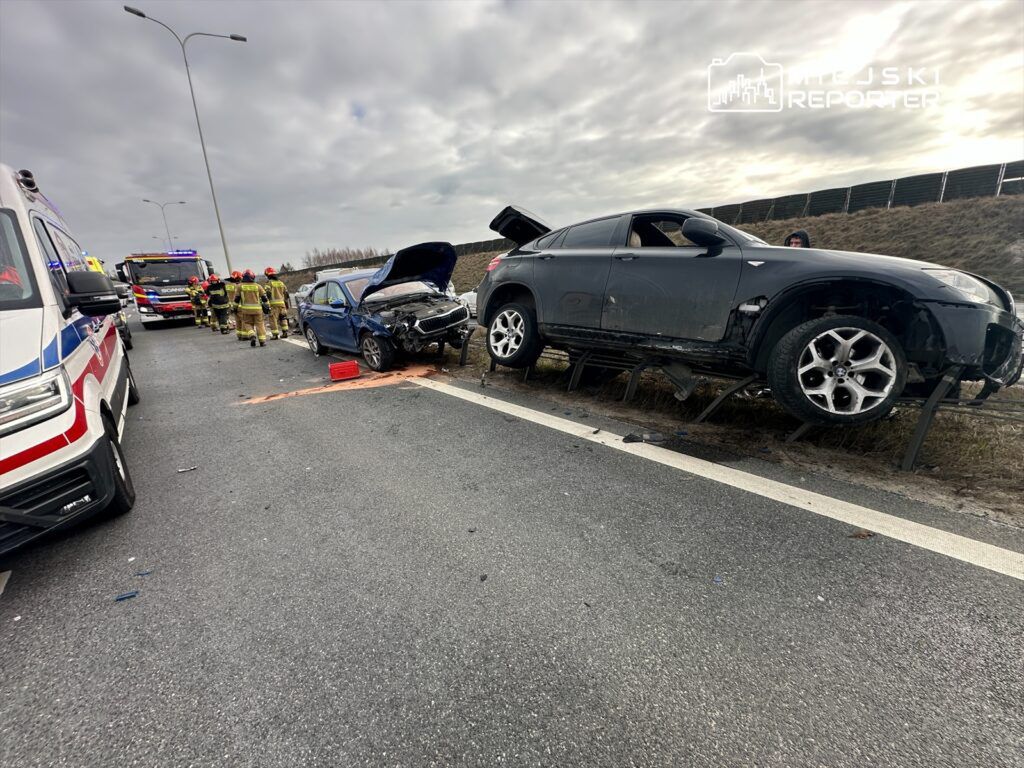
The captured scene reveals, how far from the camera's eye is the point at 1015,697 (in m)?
1.42

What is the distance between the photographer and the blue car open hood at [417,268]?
6.63 m

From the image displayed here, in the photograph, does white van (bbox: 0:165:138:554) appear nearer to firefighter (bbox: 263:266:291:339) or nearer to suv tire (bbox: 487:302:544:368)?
suv tire (bbox: 487:302:544:368)

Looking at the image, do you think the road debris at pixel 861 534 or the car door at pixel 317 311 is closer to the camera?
the road debris at pixel 861 534

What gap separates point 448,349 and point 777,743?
6915 mm

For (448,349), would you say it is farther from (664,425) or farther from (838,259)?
(838,259)

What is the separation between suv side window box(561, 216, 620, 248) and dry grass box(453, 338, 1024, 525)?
5.31 ft

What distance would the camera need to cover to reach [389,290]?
677 centimetres

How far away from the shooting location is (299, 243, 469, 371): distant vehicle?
6.23 metres

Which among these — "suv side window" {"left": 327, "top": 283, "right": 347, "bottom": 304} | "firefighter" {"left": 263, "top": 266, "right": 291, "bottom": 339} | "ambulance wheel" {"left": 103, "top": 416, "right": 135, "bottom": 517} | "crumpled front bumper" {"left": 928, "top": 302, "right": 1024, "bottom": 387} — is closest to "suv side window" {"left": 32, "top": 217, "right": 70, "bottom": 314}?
"ambulance wheel" {"left": 103, "top": 416, "right": 135, "bottom": 517}

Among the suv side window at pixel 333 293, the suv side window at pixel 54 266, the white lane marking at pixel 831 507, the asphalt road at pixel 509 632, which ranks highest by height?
the suv side window at pixel 54 266

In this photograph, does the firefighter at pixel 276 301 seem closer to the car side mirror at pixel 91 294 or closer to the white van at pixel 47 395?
the white van at pixel 47 395

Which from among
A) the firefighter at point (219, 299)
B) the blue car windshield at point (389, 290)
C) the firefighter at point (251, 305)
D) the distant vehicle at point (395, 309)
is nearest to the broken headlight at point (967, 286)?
the distant vehicle at point (395, 309)

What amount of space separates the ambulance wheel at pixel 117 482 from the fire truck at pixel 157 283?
15946mm

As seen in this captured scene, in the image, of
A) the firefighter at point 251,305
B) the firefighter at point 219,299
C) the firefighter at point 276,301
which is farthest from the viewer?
the firefighter at point 219,299
